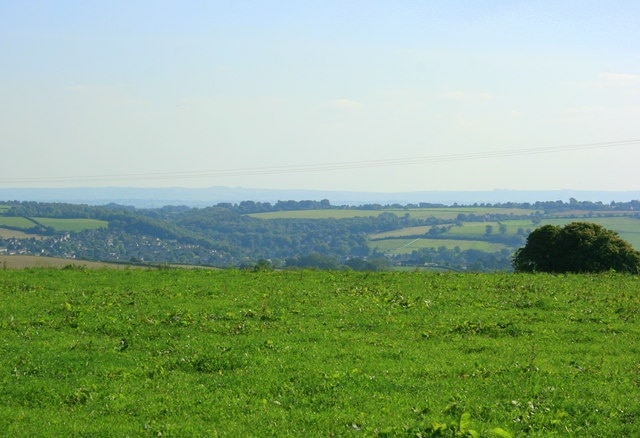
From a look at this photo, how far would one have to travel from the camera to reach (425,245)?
152 metres

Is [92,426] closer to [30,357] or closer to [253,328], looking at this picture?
[30,357]

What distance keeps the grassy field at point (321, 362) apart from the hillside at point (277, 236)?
71.3 m

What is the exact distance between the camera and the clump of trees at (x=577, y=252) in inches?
1631

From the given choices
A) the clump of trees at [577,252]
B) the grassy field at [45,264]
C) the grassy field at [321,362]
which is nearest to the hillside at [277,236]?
the grassy field at [45,264]

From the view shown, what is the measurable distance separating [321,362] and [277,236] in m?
158

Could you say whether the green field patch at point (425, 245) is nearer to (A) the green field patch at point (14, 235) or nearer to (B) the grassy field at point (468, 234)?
(B) the grassy field at point (468, 234)

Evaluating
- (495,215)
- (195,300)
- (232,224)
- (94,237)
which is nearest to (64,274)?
(195,300)

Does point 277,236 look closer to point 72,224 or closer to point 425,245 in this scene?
point 425,245

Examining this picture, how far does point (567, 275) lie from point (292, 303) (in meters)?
15.8

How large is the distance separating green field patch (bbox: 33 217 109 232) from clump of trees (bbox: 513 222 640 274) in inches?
4426

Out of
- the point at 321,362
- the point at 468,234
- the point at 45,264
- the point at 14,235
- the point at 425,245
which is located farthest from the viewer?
the point at 468,234

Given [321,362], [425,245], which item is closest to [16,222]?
[425,245]

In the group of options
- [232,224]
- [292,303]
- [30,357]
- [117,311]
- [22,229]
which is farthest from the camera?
[232,224]

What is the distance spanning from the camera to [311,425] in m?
13.1
